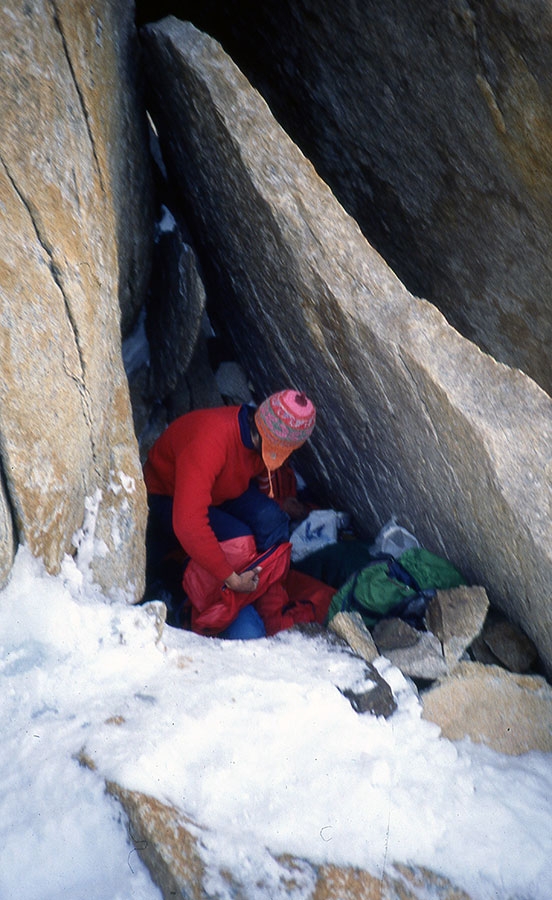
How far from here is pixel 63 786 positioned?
1874mm

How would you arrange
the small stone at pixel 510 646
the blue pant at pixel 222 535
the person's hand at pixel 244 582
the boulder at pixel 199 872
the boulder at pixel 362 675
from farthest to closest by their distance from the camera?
the blue pant at pixel 222 535
the person's hand at pixel 244 582
the small stone at pixel 510 646
the boulder at pixel 362 675
the boulder at pixel 199 872

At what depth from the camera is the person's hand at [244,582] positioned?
337 centimetres

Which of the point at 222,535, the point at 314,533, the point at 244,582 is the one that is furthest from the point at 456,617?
the point at 314,533

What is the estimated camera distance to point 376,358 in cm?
299

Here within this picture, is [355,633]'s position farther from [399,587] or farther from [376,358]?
[376,358]

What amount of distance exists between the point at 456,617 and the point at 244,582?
1.04m

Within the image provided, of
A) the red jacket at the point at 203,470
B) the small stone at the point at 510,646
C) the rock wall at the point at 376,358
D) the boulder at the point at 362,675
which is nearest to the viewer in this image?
the boulder at the point at 362,675

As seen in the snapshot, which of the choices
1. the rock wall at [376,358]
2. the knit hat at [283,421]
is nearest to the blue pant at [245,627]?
the knit hat at [283,421]

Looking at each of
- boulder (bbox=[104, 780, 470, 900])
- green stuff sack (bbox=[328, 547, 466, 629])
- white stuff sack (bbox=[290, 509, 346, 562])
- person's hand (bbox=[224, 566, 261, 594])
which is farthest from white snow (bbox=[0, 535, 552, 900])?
white stuff sack (bbox=[290, 509, 346, 562])

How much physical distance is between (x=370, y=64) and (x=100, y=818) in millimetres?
3649

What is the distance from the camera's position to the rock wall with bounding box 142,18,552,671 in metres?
2.72

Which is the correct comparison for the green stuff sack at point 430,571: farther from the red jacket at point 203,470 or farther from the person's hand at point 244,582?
the red jacket at point 203,470

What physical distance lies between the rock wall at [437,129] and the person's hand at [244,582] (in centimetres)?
217

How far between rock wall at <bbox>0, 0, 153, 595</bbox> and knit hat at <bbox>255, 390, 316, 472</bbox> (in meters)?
Result: 0.65
